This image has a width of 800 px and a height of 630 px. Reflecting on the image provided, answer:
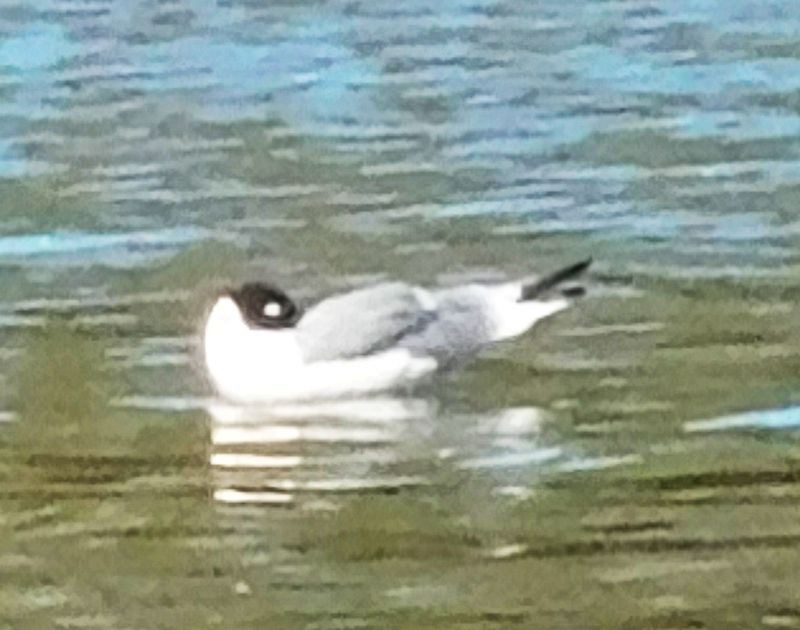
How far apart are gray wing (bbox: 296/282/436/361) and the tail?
5 cm

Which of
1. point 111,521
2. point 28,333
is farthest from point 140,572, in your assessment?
point 28,333

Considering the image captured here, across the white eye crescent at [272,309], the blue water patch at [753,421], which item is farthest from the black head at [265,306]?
the blue water patch at [753,421]

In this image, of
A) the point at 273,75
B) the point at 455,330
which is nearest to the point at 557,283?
the point at 455,330

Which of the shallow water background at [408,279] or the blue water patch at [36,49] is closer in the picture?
the shallow water background at [408,279]

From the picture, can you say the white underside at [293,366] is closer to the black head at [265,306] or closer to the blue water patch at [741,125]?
the black head at [265,306]

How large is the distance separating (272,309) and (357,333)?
0.05 m

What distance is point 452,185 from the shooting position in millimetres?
872

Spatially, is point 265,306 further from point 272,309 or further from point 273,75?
point 273,75

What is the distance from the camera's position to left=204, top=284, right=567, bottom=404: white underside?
2.72 feet

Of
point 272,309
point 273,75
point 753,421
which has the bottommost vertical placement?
point 753,421

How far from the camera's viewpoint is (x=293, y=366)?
0.83 meters

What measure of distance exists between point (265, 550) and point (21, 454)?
0.13 metres

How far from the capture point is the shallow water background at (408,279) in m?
0.79

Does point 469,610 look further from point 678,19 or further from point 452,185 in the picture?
point 678,19
